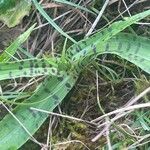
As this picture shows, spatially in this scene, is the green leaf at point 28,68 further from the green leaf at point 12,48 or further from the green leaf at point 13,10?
the green leaf at point 13,10

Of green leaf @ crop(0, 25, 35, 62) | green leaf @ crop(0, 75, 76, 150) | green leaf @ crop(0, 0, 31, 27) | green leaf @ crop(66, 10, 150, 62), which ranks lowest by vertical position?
green leaf @ crop(0, 75, 76, 150)

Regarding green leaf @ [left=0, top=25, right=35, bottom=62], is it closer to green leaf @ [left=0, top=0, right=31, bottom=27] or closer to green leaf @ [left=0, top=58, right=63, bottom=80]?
green leaf @ [left=0, top=58, right=63, bottom=80]

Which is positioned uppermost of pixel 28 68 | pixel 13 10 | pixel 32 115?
pixel 13 10

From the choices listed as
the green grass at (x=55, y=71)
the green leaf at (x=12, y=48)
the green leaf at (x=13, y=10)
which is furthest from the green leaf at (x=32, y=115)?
the green leaf at (x=13, y=10)

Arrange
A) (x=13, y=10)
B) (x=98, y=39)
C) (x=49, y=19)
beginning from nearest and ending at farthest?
(x=98, y=39) → (x=49, y=19) → (x=13, y=10)

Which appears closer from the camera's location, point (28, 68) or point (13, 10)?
point (28, 68)

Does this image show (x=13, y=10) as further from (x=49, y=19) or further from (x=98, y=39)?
(x=98, y=39)

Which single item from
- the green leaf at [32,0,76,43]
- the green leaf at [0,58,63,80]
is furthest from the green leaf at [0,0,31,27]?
the green leaf at [0,58,63,80]

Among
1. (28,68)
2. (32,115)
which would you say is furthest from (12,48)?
(32,115)

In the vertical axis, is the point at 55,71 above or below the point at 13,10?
below

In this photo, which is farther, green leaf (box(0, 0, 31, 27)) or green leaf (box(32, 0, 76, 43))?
green leaf (box(0, 0, 31, 27))
